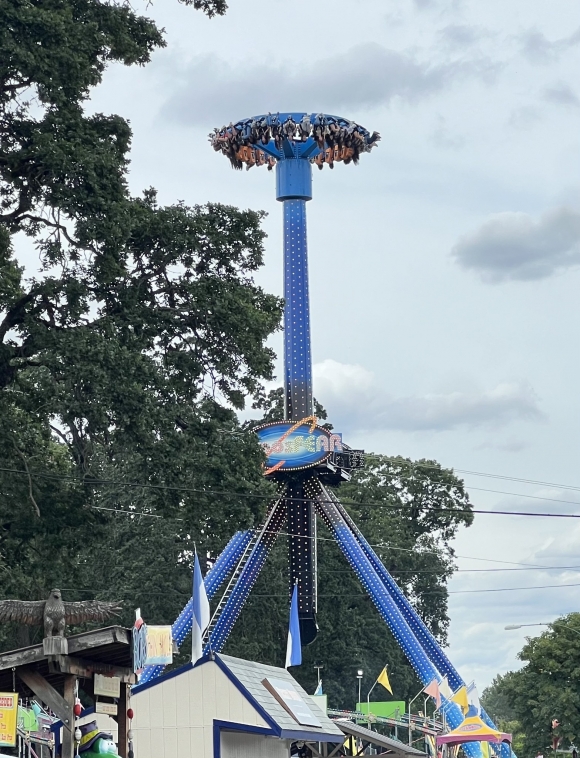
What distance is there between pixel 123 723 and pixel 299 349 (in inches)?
1905

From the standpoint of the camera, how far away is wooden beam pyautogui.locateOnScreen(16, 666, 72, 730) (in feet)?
58.4

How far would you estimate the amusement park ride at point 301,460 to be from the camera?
6253 cm

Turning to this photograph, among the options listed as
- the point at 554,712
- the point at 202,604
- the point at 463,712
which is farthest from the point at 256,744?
the point at 554,712

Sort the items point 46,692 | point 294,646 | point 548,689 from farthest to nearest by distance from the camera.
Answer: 1. point 548,689
2. point 294,646
3. point 46,692

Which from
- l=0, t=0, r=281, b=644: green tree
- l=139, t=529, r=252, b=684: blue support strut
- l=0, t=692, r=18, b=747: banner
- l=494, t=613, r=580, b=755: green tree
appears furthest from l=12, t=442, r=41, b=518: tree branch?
l=494, t=613, r=580, b=755: green tree

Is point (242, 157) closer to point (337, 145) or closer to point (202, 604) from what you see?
point (337, 145)

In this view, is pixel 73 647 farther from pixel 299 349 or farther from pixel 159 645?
pixel 299 349

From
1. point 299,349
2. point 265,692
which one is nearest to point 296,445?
point 299,349

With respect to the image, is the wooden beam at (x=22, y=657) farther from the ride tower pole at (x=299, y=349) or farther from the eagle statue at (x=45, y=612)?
the ride tower pole at (x=299, y=349)

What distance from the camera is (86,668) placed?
1859 centimetres

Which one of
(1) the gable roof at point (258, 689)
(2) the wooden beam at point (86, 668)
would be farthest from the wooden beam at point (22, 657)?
(1) the gable roof at point (258, 689)

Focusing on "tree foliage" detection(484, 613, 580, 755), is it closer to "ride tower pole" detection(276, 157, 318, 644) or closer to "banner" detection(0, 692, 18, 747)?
"ride tower pole" detection(276, 157, 318, 644)

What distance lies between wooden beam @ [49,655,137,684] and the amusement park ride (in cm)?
4049

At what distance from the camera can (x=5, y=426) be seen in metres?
30.4
